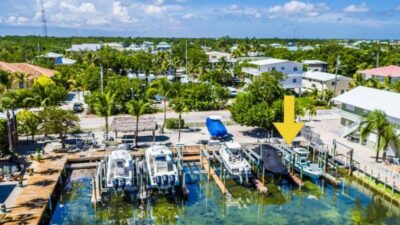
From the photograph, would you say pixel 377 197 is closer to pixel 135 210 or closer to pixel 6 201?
pixel 135 210

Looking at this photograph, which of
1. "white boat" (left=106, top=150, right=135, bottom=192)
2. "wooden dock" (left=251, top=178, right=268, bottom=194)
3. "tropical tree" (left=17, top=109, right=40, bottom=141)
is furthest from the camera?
"tropical tree" (left=17, top=109, right=40, bottom=141)

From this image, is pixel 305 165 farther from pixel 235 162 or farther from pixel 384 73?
pixel 384 73

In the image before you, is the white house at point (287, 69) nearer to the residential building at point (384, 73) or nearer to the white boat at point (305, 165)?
the residential building at point (384, 73)

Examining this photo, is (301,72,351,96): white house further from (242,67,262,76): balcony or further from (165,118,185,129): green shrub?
(165,118,185,129): green shrub

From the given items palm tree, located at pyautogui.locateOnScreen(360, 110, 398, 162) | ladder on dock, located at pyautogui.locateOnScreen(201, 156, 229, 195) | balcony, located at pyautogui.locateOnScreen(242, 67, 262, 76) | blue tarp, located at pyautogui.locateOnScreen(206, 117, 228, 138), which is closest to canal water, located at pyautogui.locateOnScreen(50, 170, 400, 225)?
ladder on dock, located at pyautogui.locateOnScreen(201, 156, 229, 195)

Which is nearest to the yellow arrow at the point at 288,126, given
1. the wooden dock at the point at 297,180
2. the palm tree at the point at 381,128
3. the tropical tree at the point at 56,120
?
the wooden dock at the point at 297,180

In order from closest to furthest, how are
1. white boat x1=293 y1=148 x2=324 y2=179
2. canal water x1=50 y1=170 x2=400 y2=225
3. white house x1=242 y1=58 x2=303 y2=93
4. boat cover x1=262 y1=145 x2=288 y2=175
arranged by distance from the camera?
canal water x1=50 y1=170 x2=400 y2=225, boat cover x1=262 y1=145 x2=288 y2=175, white boat x1=293 y1=148 x2=324 y2=179, white house x1=242 y1=58 x2=303 y2=93
